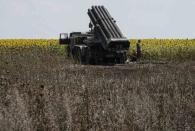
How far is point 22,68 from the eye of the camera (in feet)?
40.2

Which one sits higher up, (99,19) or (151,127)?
(99,19)

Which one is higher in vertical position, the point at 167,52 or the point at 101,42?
the point at 101,42

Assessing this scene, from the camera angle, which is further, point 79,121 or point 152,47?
point 152,47

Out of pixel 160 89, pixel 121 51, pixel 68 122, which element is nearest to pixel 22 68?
pixel 160 89

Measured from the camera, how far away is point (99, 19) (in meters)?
26.7

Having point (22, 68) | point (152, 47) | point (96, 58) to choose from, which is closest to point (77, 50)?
point (96, 58)

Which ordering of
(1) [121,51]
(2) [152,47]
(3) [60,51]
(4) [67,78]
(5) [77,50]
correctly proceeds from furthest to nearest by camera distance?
(3) [60,51] → (2) [152,47] → (5) [77,50] → (1) [121,51] → (4) [67,78]

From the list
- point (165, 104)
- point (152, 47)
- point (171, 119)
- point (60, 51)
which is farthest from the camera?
point (60, 51)

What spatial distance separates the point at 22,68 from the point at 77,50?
15.3m

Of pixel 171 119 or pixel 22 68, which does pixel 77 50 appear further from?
pixel 171 119

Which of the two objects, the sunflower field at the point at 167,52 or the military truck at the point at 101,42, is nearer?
the military truck at the point at 101,42

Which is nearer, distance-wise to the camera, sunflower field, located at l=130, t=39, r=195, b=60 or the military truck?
the military truck

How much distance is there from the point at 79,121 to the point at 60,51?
99.7 feet

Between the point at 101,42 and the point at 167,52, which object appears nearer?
the point at 101,42
